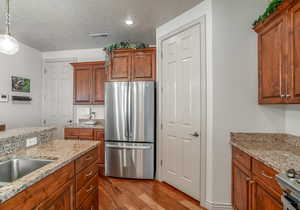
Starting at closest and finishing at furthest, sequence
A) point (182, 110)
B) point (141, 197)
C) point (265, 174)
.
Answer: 1. point (265, 174)
2. point (141, 197)
3. point (182, 110)

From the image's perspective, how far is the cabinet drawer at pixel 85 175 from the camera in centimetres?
147

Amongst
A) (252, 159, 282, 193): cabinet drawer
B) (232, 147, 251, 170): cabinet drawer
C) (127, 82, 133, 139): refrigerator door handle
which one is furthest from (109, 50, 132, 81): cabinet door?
(252, 159, 282, 193): cabinet drawer

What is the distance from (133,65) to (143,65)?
20cm

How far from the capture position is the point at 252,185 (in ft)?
5.05

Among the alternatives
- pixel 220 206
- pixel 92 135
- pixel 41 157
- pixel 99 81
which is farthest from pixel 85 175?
pixel 99 81

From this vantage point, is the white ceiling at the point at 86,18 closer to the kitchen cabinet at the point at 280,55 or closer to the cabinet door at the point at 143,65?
the cabinet door at the point at 143,65

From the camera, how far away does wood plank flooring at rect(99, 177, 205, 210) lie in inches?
88.1

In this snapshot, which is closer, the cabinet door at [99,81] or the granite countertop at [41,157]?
the granite countertop at [41,157]

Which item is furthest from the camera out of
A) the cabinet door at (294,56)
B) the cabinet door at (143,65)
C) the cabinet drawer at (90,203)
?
the cabinet door at (143,65)

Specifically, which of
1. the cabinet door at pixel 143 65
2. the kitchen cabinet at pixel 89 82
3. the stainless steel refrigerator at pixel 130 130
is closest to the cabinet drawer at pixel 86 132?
the stainless steel refrigerator at pixel 130 130

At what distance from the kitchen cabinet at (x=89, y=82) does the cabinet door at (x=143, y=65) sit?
0.92m

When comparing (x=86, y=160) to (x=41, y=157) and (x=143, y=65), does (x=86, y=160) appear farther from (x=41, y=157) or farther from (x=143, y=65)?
(x=143, y=65)

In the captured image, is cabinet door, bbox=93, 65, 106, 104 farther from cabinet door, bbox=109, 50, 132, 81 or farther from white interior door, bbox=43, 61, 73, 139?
white interior door, bbox=43, 61, 73, 139

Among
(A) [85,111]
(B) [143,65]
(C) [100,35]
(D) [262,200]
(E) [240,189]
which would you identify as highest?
(C) [100,35]
